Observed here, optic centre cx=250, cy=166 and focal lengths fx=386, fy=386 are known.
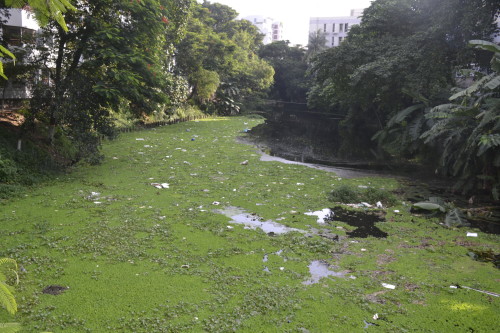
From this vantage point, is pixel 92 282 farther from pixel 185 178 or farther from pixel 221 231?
pixel 185 178

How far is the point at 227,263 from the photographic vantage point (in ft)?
15.9

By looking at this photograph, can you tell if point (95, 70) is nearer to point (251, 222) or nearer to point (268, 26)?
point (251, 222)

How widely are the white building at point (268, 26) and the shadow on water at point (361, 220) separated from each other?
3657 inches

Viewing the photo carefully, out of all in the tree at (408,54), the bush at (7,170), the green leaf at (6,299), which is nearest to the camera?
the green leaf at (6,299)

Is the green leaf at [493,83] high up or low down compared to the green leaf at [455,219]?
up

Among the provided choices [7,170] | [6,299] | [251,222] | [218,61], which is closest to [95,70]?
[7,170]

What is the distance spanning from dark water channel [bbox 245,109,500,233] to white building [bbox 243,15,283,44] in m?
80.1

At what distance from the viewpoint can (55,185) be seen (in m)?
7.74

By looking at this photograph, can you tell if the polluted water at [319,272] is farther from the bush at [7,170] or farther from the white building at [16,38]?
the white building at [16,38]

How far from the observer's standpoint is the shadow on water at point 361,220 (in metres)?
6.28

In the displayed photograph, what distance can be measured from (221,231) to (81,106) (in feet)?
16.5

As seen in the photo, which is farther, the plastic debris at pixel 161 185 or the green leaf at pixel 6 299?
the plastic debris at pixel 161 185

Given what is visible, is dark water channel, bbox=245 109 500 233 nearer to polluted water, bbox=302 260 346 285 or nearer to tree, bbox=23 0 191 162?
polluted water, bbox=302 260 346 285

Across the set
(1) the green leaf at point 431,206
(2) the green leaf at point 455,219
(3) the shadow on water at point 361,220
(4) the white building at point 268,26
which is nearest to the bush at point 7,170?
(3) the shadow on water at point 361,220
